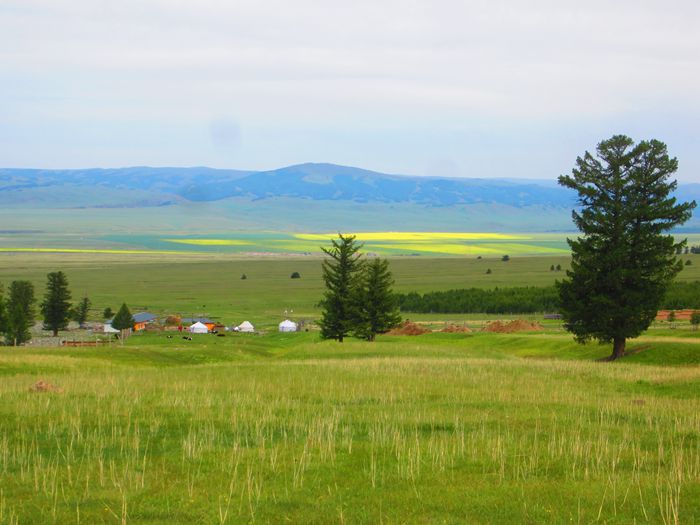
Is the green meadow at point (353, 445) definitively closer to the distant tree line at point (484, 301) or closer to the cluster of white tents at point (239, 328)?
the cluster of white tents at point (239, 328)

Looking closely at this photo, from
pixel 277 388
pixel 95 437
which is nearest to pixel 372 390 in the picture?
pixel 277 388

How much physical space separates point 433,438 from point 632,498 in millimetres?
4910

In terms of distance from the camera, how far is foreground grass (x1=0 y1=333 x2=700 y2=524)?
1219 centimetres

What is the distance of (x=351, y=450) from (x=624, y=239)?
29.8 metres

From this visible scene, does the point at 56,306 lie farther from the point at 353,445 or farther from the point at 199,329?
the point at 353,445

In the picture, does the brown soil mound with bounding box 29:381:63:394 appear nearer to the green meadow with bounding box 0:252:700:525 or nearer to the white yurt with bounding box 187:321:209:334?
the green meadow with bounding box 0:252:700:525

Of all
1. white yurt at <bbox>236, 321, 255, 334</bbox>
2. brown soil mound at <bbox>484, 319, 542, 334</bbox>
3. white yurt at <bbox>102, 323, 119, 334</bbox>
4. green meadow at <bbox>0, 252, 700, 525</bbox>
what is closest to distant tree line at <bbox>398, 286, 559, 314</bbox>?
brown soil mound at <bbox>484, 319, 542, 334</bbox>

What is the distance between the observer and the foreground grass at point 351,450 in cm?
1219

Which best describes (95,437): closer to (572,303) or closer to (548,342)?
(572,303)

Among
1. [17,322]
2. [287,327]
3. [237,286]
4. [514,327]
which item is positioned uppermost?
[237,286]

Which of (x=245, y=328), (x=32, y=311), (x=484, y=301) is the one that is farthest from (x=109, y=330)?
(x=484, y=301)

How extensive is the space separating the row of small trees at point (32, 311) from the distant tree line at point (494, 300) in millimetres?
44032

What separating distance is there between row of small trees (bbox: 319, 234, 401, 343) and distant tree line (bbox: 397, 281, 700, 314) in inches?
1378

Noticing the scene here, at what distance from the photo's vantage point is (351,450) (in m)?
15.8
